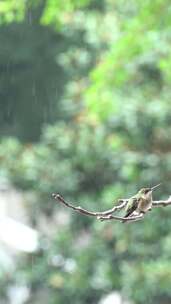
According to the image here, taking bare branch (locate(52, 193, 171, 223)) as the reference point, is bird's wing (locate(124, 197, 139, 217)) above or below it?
above

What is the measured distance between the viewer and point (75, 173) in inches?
194

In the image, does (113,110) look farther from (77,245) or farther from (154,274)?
(77,245)

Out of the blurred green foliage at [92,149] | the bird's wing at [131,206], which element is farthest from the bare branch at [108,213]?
the blurred green foliage at [92,149]

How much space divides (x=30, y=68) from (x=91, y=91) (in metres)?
2.36

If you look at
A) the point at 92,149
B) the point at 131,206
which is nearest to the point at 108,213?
the point at 131,206

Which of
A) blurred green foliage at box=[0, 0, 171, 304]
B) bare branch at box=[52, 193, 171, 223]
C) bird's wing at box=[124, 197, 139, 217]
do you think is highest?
blurred green foliage at box=[0, 0, 171, 304]

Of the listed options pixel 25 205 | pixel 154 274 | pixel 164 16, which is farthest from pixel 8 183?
pixel 164 16

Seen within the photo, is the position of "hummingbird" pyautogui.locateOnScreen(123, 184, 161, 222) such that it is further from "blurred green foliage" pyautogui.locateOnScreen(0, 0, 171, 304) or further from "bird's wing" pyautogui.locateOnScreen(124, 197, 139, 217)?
"blurred green foliage" pyautogui.locateOnScreen(0, 0, 171, 304)

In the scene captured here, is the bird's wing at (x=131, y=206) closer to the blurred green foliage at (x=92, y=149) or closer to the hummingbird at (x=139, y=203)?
the hummingbird at (x=139, y=203)

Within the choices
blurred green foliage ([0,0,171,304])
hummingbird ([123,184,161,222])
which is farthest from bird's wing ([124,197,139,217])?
blurred green foliage ([0,0,171,304])

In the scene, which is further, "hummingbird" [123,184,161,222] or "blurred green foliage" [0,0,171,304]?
"blurred green foliage" [0,0,171,304]

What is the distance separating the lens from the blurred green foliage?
13.5ft

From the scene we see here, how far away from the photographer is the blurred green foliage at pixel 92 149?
4.10 metres

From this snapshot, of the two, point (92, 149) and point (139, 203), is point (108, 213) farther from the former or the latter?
point (92, 149)
